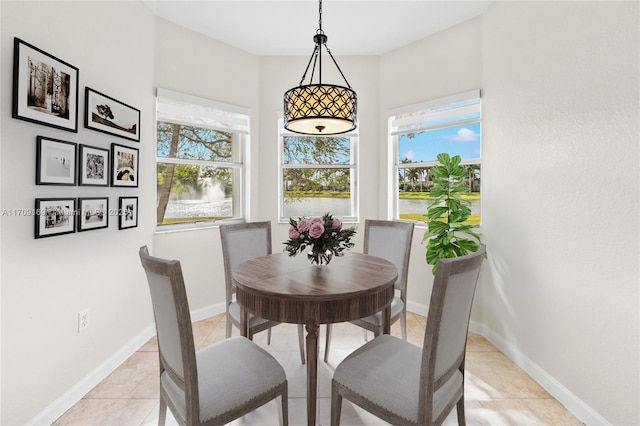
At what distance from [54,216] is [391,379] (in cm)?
206

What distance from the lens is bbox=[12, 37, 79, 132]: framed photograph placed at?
5.15 ft

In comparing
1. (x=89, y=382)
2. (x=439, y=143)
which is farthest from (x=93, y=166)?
(x=439, y=143)

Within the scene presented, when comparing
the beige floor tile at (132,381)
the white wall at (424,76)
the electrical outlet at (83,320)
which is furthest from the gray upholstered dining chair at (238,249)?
the white wall at (424,76)

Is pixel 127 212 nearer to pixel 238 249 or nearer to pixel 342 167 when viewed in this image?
pixel 238 249

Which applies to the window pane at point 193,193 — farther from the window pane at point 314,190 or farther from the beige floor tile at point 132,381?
the beige floor tile at point 132,381

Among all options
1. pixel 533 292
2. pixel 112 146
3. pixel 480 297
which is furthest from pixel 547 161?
pixel 112 146

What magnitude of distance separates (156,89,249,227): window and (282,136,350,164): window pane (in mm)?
537

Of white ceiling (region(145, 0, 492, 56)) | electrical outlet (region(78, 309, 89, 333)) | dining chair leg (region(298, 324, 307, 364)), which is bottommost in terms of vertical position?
dining chair leg (region(298, 324, 307, 364))

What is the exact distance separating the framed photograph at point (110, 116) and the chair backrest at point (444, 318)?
237 cm

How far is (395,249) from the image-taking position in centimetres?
252

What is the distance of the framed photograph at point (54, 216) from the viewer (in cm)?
171

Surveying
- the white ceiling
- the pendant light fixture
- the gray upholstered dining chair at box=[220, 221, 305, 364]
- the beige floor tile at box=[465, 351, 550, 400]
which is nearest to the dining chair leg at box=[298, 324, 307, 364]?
the gray upholstered dining chair at box=[220, 221, 305, 364]

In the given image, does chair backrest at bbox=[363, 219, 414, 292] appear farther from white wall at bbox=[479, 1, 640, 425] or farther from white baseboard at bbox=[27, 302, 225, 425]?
white baseboard at bbox=[27, 302, 225, 425]

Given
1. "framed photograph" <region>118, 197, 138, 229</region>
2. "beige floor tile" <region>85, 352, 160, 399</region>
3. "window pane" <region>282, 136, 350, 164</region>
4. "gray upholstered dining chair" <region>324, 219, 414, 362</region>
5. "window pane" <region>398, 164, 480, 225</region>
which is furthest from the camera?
"window pane" <region>282, 136, 350, 164</region>
